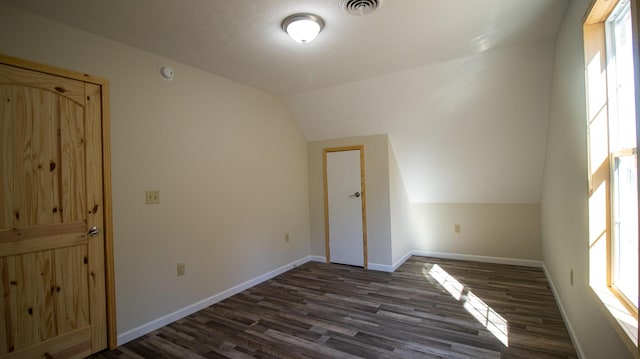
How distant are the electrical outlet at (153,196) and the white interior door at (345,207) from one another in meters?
2.43

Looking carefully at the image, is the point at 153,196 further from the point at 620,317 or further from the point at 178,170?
the point at 620,317

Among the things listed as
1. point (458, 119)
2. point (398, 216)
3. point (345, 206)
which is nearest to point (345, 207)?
point (345, 206)

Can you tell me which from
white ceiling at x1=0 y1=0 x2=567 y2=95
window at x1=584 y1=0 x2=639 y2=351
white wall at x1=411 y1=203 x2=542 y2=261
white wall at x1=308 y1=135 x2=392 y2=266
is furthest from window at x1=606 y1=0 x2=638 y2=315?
white wall at x1=411 y1=203 x2=542 y2=261

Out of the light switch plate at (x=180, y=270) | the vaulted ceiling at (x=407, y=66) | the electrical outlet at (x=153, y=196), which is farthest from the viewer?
the light switch plate at (x=180, y=270)

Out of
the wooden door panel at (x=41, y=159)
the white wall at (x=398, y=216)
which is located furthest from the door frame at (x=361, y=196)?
the wooden door panel at (x=41, y=159)

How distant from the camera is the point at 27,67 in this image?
201 cm

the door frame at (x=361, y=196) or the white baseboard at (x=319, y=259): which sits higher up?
the door frame at (x=361, y=196)

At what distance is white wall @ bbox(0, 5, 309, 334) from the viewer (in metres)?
2.38

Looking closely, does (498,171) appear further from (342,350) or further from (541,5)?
(342,350)

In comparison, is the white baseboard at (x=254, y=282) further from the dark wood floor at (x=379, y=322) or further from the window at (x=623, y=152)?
the window at (x=623, y=152)

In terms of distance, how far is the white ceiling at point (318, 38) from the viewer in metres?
2.00

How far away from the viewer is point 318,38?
2.47m

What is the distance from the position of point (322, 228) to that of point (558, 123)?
3115 millimetres

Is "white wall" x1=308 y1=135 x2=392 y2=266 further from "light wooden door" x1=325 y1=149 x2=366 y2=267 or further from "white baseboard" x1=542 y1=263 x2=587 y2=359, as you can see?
"white baseboard" x1=542 y1=263 x2=587 y2=359
